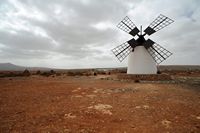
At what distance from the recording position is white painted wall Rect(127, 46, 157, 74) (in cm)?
2688

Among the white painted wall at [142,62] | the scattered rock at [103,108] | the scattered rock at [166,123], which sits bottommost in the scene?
the scattered rock at [166,123]

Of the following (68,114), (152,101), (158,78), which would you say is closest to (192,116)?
(152,101)

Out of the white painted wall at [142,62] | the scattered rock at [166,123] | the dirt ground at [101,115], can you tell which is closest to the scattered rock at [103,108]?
the dirt ground at [101,115]

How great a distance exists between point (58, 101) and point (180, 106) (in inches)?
294

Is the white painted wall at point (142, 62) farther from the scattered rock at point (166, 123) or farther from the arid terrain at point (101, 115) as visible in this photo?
the scattered rock at point (166, 123)

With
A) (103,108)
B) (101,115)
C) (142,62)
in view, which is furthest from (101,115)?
(142,62)

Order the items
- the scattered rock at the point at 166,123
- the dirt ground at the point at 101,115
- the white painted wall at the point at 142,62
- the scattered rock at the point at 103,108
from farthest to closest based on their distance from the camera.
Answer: the white painted wall at the point at 142,62, the scattered rock at the point at 103,108, the scattered rock at the point at 166,123, the dirt ground at the point at 101,115

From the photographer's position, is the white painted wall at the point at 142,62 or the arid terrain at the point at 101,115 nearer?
the arid terrain at the point at 101,115

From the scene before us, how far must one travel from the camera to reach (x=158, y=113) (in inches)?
413

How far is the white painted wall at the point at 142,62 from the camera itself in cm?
2688

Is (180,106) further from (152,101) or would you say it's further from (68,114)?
(68,114)

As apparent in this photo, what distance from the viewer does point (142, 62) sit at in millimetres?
26891

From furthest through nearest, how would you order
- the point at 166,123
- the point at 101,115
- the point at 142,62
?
1. the point at 142,62
2. the point at 101,115
3. the point at 166,123

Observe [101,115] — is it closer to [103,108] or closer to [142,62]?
[103,108]
